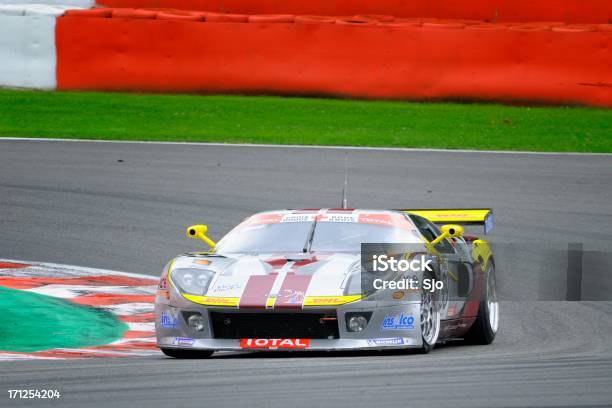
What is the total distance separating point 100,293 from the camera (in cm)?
1070

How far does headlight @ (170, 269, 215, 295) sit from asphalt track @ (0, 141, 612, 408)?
16.9 inches

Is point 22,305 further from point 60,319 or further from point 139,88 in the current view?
point 139,88

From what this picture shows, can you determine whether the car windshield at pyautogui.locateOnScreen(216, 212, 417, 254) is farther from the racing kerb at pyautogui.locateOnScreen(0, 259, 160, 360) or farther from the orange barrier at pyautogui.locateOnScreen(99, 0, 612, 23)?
the orange barrier at pyautogui.locateOnScreen(99, 0, 612, 23)

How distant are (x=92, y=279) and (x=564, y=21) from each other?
11574 millimetres

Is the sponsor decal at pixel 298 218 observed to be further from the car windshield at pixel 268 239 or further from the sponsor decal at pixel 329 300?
the sponsor decal at pixel 329 300

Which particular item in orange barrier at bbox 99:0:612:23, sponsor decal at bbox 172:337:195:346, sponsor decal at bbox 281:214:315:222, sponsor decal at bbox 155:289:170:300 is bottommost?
sponsor decal at bbox 172:337:195:346

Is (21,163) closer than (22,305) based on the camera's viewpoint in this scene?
No

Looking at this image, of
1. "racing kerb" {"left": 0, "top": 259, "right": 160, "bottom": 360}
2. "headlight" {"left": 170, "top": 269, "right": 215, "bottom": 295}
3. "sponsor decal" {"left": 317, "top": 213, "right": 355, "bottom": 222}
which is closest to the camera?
"headlight" {"left": 170, "top": 269, "right": 215, "bottom": 295}

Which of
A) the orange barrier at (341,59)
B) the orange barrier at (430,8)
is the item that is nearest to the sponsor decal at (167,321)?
the orange barrier at (341,59)

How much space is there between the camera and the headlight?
7.97 m

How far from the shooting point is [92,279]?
444 inches

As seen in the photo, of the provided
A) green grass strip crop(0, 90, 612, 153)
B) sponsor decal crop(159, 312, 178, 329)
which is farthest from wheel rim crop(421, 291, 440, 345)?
green grass strip crop(0, 90, 612, 153)

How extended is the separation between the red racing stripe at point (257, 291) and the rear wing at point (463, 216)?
1802 millimetres

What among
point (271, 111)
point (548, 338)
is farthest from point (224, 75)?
point (548, 338)
